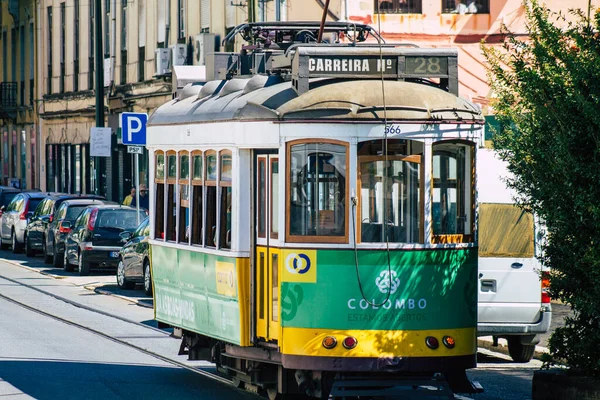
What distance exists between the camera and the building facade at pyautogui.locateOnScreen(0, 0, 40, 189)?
196 ft

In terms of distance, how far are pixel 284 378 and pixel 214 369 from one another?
351cm

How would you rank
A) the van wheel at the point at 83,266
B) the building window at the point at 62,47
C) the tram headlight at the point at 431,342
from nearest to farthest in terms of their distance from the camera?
1. the tram headlight at the point at 431,342
2. the van wheel at the point at 83,266
3. the building window at the point at 62,47

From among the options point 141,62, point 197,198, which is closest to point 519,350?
point 197,198

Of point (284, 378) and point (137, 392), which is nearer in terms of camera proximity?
point (284, 378)

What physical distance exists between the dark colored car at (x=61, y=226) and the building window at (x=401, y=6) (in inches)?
308

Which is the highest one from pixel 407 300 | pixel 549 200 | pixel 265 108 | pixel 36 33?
pixel 36 33

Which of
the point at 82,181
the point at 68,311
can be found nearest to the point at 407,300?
the point at 68,311

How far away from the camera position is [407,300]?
1088 cm

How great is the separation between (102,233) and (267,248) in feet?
56.2

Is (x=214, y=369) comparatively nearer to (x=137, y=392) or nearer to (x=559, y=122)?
(x=137, y=392)

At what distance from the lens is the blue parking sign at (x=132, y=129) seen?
83.1 feet

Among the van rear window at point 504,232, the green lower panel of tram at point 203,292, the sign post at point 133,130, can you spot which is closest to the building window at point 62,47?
the sign post at point 133,130

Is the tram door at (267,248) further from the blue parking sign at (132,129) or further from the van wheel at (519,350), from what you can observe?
the blue parking sign at (132,129)

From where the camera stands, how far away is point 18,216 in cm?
3662
